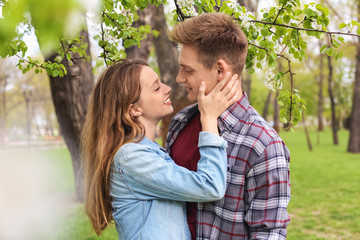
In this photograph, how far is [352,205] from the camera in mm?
9102

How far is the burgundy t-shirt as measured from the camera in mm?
2236

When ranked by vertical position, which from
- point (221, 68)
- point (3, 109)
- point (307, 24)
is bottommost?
point (3, 109)

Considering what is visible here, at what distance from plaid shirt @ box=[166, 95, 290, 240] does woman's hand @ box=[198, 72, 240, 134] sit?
0.25 ft

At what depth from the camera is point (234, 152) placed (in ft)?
6.75

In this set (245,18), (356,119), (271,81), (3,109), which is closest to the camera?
(245,18)

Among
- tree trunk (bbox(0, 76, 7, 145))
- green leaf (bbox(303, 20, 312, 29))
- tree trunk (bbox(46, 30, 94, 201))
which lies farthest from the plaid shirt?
tree trunk (bbox(0, 76, 7, 145))

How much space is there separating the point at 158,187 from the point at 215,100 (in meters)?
0.56

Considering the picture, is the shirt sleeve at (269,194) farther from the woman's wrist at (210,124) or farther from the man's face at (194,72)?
the man's face at (194,72)

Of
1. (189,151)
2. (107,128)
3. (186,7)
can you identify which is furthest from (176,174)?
(186,7)

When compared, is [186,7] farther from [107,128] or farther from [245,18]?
[107,128]

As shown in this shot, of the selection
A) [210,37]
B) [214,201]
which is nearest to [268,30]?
[210,37]

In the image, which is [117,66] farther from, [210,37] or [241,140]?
[241,140]

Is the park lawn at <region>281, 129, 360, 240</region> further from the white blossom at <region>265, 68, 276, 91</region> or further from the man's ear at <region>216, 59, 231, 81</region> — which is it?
the man's ear at <region>216, 59, 231, 81</region>

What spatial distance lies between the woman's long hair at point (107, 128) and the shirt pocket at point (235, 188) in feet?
1.95
